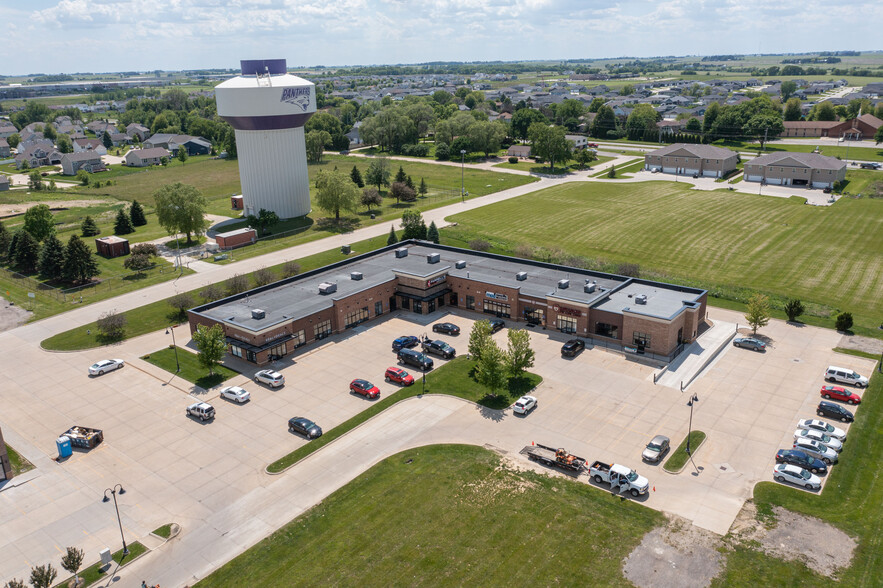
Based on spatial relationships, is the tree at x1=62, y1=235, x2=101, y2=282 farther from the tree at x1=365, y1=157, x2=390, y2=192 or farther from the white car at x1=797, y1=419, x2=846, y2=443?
the white car at x1=797, y1=419, x2=846, y2=443

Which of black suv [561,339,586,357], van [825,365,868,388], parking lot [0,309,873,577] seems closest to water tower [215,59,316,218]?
parking lot [0,309,873,577]

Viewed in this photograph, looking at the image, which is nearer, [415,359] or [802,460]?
[802,460]

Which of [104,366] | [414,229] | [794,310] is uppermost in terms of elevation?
[414,229]

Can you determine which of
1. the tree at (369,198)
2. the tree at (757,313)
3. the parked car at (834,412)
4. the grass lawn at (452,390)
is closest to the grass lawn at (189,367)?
the grass lawn at (452,390)

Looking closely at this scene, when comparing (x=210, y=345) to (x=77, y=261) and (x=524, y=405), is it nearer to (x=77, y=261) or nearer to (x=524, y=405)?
(x=524, y=405)

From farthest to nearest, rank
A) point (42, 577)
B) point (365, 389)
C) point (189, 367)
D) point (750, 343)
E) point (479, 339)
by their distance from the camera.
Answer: point (750, 343)
point (189, 367)
point (479, 339)
point (365, 389)
point (42, 577)

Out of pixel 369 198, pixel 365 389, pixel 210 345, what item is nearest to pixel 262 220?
pixel 369 198

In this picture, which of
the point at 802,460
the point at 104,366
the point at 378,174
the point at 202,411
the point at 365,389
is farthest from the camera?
the point at 378,174

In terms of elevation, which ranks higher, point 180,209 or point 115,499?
point 180,209
